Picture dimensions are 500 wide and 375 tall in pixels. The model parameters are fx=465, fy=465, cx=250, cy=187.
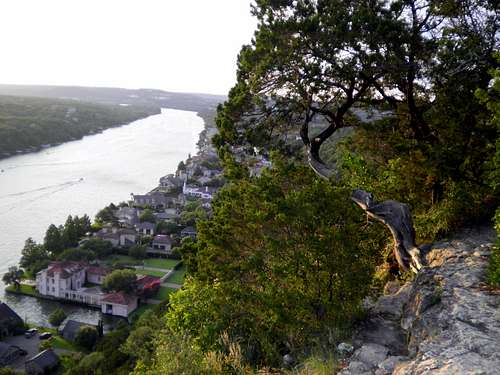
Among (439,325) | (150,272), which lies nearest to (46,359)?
(150,272)

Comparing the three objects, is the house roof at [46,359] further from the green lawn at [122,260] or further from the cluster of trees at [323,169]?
the cluster of trees at [323,169]

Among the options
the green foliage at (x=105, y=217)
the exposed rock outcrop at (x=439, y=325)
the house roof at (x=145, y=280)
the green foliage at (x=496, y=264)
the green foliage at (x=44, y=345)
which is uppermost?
the green foliage at (x=496, y=264)

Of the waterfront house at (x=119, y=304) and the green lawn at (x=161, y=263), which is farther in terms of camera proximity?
the green lawn at (x=161, y=263)

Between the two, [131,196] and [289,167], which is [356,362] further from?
[131,196]

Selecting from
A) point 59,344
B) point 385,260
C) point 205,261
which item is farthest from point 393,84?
point 59,344

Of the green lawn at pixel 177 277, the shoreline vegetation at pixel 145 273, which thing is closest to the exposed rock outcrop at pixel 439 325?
the shoreline vegetation at pixel 145 273

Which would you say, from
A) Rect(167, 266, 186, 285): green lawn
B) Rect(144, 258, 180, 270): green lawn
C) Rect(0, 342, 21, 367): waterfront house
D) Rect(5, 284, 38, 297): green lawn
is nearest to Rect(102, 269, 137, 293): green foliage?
Rect(167, 266, 186, 285): green lawn

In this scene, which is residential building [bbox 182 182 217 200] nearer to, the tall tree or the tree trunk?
the tall tree
